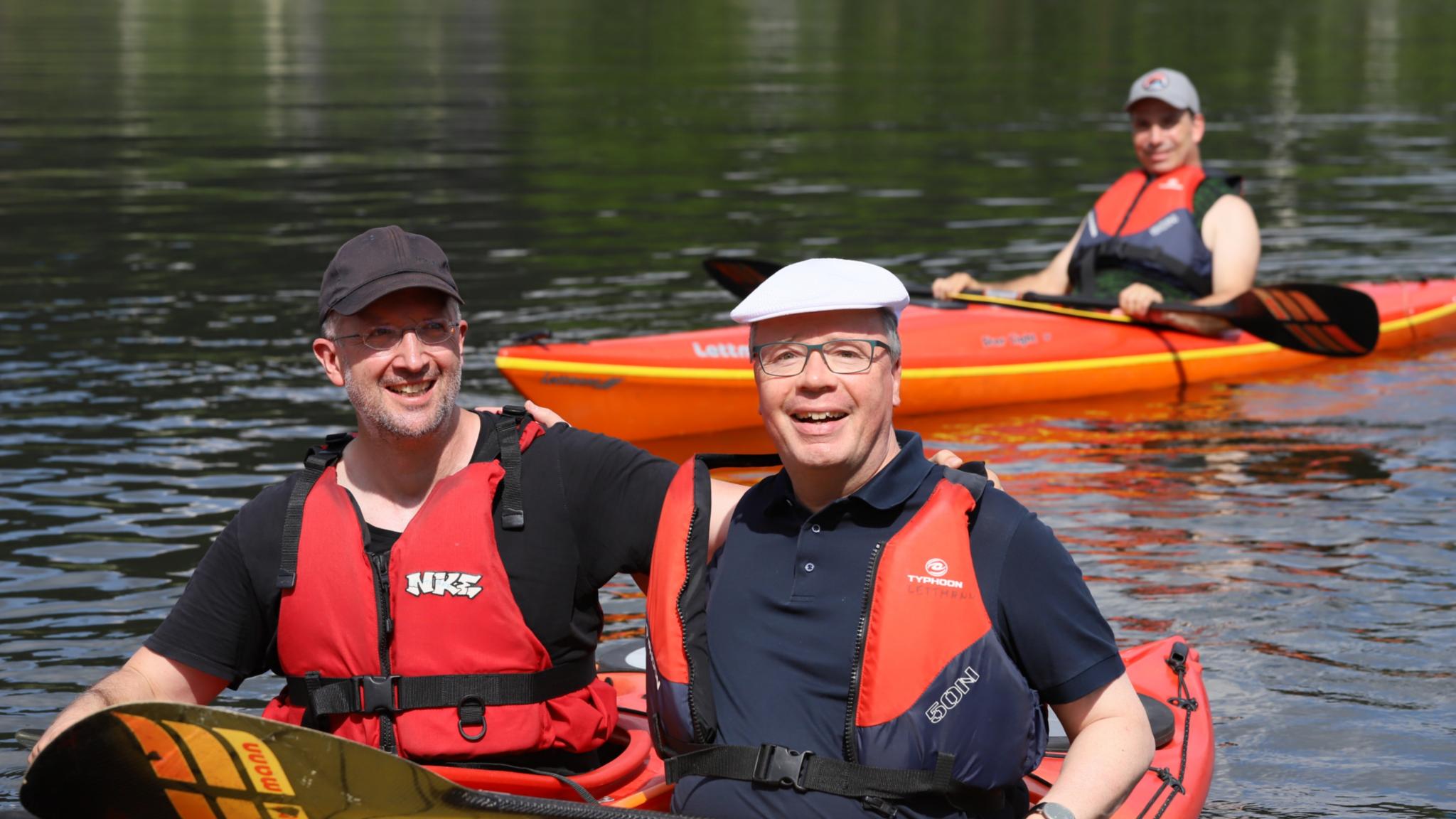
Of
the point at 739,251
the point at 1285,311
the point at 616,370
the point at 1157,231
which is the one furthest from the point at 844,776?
the point at 739,251

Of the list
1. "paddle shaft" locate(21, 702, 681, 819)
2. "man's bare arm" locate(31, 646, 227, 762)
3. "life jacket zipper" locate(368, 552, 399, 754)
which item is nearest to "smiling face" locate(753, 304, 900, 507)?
"paddle shaft" locate(21, 702, 681, 819)

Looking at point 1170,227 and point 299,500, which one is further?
point 1170,227

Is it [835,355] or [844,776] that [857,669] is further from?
[835,355]

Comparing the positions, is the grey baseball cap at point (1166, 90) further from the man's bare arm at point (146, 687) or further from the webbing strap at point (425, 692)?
the man's bare arm at point (146, 687)

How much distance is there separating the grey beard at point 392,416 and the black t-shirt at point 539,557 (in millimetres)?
165

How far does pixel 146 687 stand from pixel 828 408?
146 centimetres

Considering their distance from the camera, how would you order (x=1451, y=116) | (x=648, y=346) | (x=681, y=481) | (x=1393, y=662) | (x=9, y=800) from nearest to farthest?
(x=681, y=481)
(x=9, y=800)
(x=1393, y=662)
(x=648, y=346)
(x=1451, y=116)

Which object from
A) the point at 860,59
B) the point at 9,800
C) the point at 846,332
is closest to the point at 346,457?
the point at 846,332

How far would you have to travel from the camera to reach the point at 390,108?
23922 mm

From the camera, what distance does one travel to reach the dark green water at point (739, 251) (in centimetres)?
618

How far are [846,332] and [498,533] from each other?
0.92m

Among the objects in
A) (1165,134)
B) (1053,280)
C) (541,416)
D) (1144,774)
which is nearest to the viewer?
(1144,774)

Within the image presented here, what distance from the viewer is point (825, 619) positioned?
3043 millimetres

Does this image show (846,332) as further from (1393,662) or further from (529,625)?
(1393,662)
